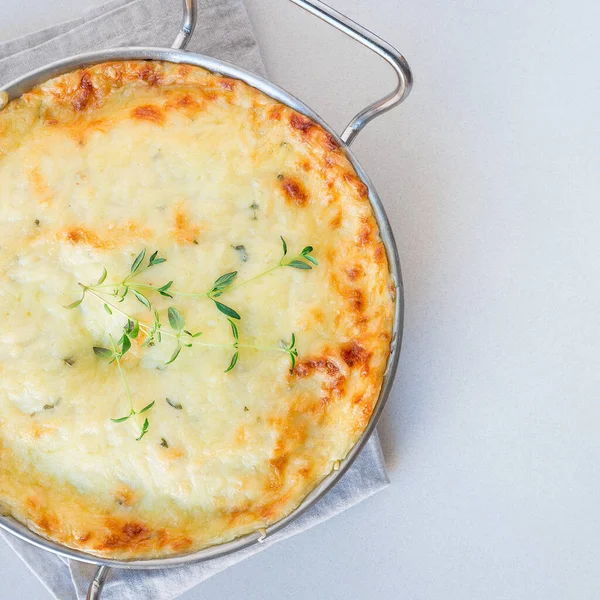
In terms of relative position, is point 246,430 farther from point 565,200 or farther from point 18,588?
point 565,200

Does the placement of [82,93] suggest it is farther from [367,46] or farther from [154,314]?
[367,46]

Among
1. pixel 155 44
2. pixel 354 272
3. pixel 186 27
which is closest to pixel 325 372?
pixel 354 272

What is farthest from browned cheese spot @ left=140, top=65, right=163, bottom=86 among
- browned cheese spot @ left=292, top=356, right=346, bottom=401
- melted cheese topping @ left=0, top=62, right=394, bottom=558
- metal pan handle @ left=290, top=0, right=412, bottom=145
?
browned cheese spot @ left=292, top=356, right=346, bottom=401

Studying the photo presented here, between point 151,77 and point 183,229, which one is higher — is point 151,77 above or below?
above

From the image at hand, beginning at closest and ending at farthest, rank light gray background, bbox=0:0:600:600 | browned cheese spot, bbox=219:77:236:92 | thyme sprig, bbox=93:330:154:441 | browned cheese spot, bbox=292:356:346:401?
thyme sprig, bbox=93:330:154:441 < browned cheese spot, bbox=292:356:346:401 < browned cheese spot, bbox=219:77:236:92 < light gray background, bbox=0:0:600:600

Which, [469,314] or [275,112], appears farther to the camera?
[469,314]

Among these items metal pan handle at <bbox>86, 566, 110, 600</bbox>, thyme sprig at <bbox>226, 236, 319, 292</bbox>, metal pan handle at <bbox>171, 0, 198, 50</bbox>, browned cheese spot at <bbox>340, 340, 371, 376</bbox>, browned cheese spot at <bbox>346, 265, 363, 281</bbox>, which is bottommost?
metal pan handle at <bbox>86, 566, 110, 600</bbox>

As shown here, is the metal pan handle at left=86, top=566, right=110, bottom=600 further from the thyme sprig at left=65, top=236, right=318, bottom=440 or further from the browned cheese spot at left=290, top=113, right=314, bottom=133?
the browned cheese spot at left=290, top=113, right=314, bottom=133
